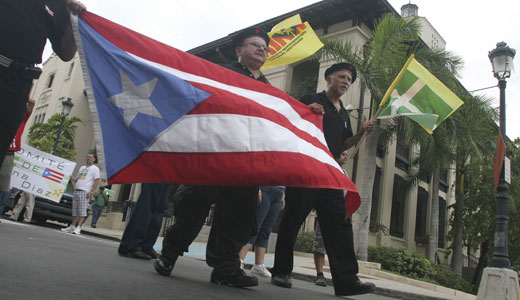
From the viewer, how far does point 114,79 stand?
102 inches

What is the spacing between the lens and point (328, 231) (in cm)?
359

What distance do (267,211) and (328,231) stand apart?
1.66 m

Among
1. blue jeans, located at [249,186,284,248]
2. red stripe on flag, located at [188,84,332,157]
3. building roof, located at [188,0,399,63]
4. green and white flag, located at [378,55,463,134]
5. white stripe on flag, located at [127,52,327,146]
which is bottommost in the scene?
blue jeans, located at [249,186,284,248]

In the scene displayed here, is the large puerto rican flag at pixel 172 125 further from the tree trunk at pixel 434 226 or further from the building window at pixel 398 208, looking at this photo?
the building window at pixel 398 208

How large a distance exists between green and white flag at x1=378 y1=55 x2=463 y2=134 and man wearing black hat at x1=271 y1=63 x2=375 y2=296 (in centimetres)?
48

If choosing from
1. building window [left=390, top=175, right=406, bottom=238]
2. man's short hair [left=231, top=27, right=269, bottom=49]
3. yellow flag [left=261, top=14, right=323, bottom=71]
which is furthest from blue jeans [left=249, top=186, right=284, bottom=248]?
building window [left=390, top=175, right=406, bottom=238]

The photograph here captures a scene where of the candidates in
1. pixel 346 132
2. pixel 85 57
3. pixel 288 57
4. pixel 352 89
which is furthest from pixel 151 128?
pixel 352 89

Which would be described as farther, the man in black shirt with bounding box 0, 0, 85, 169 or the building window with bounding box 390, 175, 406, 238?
the building window with bounding box 390, 175, 406, 238

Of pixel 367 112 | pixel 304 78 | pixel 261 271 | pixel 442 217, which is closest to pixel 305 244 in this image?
pixel 367 112

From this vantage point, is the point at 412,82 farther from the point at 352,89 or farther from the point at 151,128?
the point at 352,89

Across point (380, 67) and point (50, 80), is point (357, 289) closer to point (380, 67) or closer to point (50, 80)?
point (380, 67)

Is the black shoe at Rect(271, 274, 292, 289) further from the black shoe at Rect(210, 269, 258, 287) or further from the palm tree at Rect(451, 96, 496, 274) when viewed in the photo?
the palm tree at Rect(451, 96, 496, 274)

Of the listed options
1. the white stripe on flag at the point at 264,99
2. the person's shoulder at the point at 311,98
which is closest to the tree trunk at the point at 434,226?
the person's shoulder at the point at 311,98

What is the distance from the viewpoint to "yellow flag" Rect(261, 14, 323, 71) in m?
7.26
